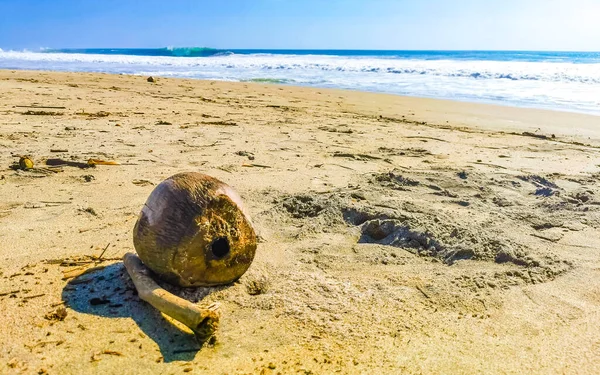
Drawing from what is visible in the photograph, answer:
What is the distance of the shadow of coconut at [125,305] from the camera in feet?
6.57

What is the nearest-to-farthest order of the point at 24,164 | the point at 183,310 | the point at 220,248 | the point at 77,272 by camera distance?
the point at 183,310
the point at 220,248
the point at 77,272
the point at 24,164

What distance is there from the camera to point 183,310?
6.59 ft

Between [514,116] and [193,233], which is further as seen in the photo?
[514,116]

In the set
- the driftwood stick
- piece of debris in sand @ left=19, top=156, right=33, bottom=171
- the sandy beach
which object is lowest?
the sandy beach

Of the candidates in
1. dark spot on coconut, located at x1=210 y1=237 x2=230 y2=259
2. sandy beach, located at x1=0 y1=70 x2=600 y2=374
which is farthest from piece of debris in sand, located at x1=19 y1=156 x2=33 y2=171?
dark spot on coconut, located at x1=210 y1=237 x2=230 y2=259

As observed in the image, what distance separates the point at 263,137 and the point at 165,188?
159 inches

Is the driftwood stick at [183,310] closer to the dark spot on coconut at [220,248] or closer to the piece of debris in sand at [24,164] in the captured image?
the dark spot on coconut at [220,248]

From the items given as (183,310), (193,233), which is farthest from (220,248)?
(183,310)

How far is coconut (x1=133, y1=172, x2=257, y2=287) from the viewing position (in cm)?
225

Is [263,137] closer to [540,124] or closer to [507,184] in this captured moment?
[507,184]

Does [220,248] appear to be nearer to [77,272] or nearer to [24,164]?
[77,272]

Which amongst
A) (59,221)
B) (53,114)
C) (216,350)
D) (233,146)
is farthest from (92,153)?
(216,350)

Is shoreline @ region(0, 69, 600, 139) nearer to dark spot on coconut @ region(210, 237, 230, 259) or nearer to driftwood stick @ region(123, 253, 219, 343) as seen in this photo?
dark spot on coconut @ region(210, 237, 230, 259)

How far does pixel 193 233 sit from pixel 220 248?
19 cm
